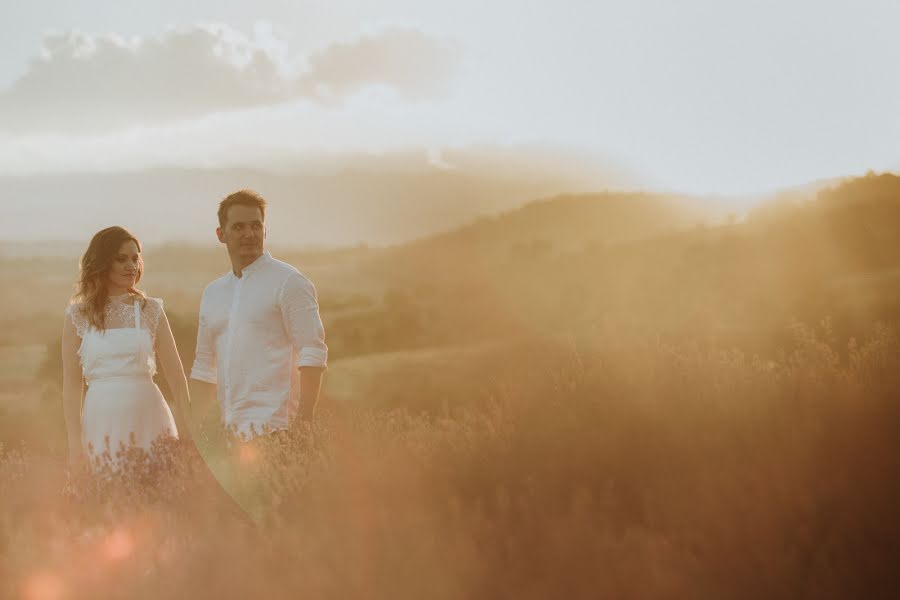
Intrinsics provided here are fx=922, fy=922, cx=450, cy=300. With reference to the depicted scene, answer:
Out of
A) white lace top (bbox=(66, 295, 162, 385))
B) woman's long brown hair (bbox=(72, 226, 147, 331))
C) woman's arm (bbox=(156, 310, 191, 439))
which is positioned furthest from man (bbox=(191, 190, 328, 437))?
woman's long brown hair (bbox=(72, 226, 147, 331))

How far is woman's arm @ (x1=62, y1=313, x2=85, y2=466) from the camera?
18.8 ft

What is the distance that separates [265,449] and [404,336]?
1049 inches

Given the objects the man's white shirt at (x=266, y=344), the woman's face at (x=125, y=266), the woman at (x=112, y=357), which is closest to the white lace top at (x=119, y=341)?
the woman at (x=112, y=357)

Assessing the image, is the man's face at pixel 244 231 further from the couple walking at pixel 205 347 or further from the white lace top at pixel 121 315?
the white lace top at pixel 121 315

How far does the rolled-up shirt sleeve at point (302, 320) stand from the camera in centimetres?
501

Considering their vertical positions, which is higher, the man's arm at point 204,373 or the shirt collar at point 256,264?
the shirt collar at point 256,264

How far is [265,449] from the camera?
4.45m

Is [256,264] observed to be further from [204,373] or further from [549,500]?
[549,500]

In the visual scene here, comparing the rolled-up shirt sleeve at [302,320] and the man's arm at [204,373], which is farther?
the man's arm at [204,373]

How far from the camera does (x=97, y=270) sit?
5.80 m

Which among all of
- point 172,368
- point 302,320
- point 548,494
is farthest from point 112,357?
point 548,494

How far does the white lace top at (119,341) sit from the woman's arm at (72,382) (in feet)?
0.16

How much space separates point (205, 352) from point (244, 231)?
0.76 m

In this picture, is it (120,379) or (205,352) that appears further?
(120,379)
